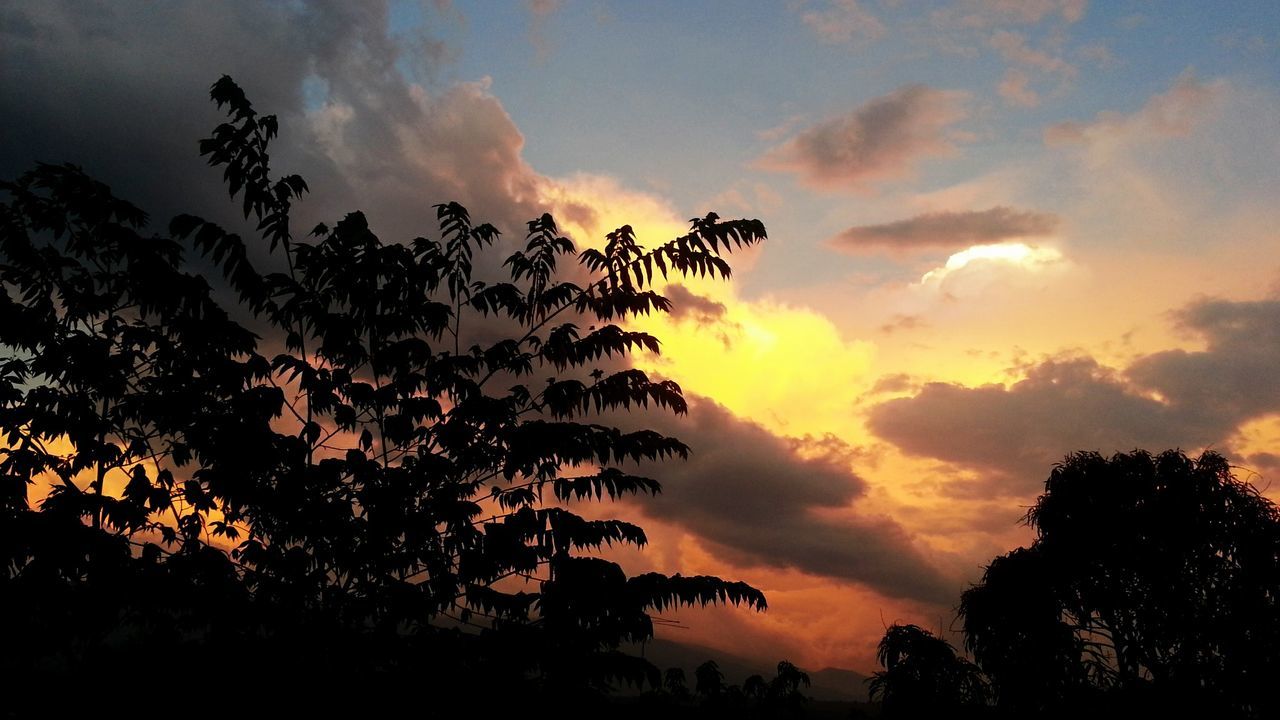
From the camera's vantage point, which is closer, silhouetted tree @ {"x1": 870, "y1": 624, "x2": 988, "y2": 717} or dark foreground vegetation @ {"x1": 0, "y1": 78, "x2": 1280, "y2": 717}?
dark foreground vegetation @ {"x1": 0, "y1": 78, "x2": 1280, "y2": 717}

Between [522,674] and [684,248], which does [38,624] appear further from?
[684,248]

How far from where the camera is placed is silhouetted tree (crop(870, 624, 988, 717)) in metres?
18.1

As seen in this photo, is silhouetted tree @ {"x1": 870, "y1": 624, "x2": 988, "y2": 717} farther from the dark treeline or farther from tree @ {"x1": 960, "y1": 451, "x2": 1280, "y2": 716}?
tree @ {"x1": 960, "y1": 451, "x2": 1280, "y2": 716}

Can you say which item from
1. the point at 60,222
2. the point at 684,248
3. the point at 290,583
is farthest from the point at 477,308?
the point at 60,222

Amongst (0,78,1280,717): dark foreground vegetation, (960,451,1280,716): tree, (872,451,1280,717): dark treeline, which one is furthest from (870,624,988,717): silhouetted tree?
(0,78,1280,717): dark foreground vegetation

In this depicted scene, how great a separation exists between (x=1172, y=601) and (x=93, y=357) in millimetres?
24590

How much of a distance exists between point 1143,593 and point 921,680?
8.90m

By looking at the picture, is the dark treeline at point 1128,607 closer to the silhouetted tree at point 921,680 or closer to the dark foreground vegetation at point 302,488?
the silhouetted tree at point 921,680

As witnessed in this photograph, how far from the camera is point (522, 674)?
791cm

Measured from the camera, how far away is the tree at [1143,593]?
20.8 metres

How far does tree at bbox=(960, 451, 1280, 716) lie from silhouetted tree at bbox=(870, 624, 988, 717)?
4460mm

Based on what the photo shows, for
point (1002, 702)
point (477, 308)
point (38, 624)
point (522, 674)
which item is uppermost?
point (477, 308)

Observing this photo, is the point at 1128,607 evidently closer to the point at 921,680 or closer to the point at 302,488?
the point at 921,680

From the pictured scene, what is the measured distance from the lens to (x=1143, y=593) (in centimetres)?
2292
